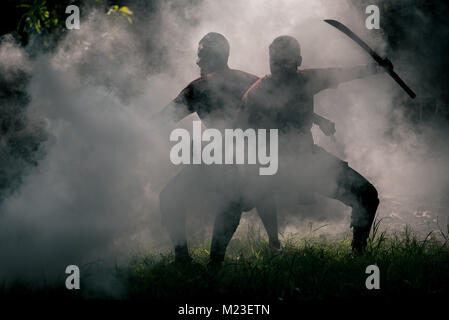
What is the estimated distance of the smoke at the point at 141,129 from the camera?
465 centimetres

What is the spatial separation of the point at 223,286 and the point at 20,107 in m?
3.20

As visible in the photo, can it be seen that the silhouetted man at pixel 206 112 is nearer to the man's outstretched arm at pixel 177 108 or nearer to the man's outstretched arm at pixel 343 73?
the man's outstretched arm at pixel 177 108

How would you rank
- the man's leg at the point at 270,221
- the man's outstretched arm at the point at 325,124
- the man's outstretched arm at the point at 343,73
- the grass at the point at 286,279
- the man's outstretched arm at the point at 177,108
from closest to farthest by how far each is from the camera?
1. the grass at the point at 286,279
2. the man's outstretched arm at the point at 343,73
3. the man's outstretched arm at the point at 325,124
4. the man's outstretched arm at the point at 177,108
5. the man's leg at the point at 270,221

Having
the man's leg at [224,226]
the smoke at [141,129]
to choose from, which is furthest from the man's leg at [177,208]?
the smoke at [141,129]

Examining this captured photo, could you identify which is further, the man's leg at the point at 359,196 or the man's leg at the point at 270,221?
the man's leg at the point at 270,221

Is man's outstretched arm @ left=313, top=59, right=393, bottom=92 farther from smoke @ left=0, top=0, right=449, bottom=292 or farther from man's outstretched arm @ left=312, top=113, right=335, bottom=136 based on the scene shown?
smoke @ left=0, top=0, right=449, bottom=292

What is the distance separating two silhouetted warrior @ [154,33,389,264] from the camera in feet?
13.1

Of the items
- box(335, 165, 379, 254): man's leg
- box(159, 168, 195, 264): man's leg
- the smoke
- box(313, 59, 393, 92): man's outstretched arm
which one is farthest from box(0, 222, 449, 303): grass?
box(313, 59, 393, 92): man's outstretched arm

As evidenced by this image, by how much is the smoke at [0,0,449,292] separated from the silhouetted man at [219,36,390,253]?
1414 mm

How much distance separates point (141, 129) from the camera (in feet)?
16.1

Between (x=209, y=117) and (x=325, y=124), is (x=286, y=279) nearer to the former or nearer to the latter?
(x=325, y=124)

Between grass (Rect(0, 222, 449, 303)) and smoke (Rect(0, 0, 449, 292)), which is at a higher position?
smoke (Rect(0, 0, 449, 292))

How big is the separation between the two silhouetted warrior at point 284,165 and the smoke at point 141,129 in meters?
0.88
